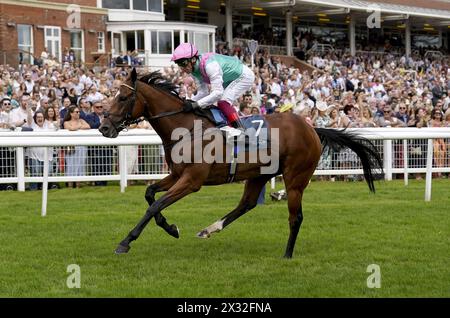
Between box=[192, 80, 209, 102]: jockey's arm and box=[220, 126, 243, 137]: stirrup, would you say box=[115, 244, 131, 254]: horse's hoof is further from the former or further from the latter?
box=[192, 80, 209, 102]: jockey's arm

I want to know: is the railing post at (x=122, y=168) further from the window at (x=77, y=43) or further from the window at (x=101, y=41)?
the window at (x=101, y=41)

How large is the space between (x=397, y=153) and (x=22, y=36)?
716 inches

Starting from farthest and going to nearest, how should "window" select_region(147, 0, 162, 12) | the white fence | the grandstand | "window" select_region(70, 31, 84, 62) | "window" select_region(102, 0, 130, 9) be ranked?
"window" select_region(147, 0, 162, 12) → "window" select_region(102, 0, 130, 9) → "window" select_region(70, 31, 84, 62) → the grandstand → the white fence

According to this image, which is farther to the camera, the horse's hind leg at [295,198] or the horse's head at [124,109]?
the horse's hind leg at [295,198]

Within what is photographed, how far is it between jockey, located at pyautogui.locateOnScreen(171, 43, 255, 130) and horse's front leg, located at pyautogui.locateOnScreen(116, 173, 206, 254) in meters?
0.66

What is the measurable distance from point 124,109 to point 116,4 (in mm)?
25082

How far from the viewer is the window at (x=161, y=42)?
30422mm

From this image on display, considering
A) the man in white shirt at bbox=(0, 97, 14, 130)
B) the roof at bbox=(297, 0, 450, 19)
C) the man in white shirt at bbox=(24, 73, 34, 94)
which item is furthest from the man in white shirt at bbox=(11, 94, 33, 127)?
the roof at bbox=(297, 0, 450, 19)

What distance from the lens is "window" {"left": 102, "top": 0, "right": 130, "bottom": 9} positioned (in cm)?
3083

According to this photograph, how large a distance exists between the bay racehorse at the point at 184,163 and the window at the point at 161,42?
23.6 metres

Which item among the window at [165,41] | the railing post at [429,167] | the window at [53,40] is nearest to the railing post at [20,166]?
the railing post at [429,167]
